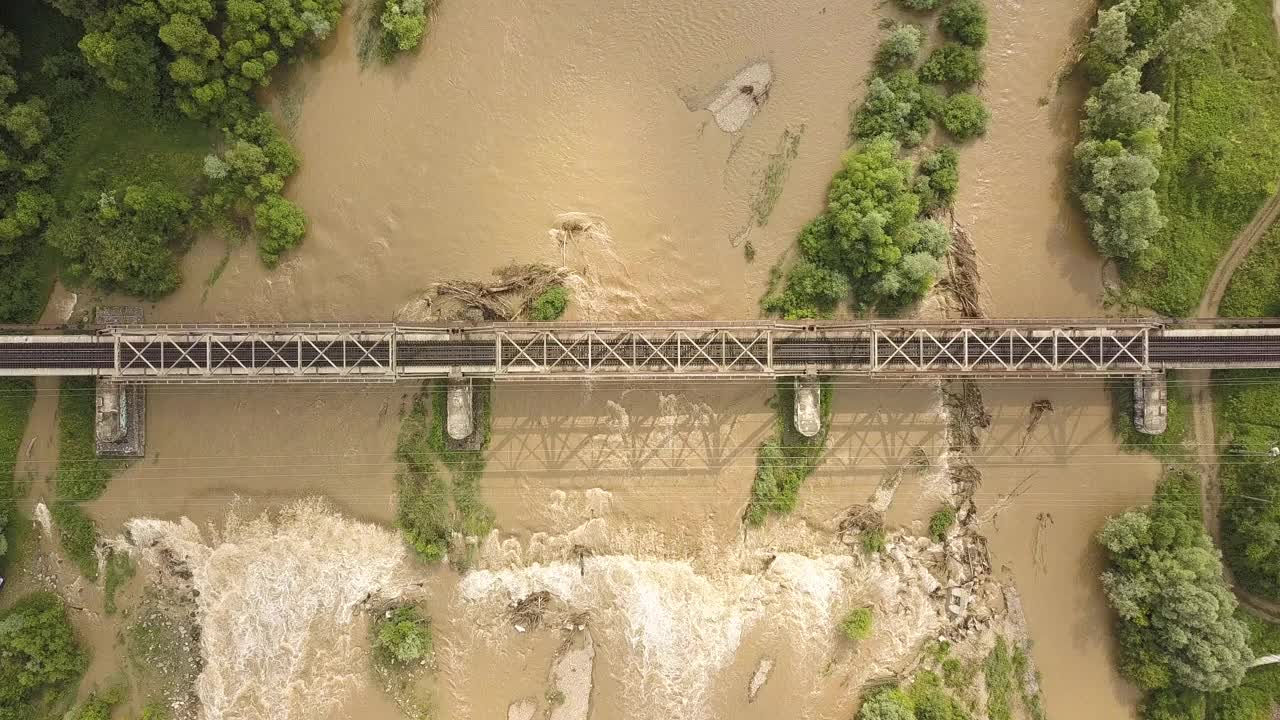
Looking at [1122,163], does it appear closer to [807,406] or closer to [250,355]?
[807,406]

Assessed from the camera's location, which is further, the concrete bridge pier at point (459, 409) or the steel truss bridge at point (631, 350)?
the concrete bridge pier at point (459, 409)

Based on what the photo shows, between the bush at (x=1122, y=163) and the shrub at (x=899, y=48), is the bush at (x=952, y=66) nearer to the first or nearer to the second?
the shrub at (x=899, y=48)

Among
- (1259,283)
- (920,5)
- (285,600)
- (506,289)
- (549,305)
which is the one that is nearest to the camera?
(1259,283)

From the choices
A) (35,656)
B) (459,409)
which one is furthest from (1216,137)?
(35,656)

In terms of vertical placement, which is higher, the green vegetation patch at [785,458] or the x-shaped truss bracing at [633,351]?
the x-shaped truss bracing at [633,351]

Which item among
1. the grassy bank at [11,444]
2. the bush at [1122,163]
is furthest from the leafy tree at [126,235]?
the bush at [1122,163]

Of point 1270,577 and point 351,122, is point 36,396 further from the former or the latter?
point 1270,577
